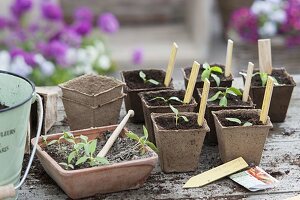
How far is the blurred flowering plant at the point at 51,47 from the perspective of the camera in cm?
305

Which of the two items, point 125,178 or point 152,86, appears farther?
point 152,86

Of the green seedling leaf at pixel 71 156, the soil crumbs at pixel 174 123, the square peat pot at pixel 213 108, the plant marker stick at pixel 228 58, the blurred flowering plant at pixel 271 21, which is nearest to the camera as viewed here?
the green seedling leaf at pixel 71 156

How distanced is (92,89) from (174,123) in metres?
0.30

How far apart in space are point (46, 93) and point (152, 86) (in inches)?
11.4

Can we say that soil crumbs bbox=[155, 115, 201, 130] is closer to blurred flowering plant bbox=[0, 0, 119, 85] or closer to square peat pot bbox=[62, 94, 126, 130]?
Result: square peat pot bbox=[62, 94, 126, 130]

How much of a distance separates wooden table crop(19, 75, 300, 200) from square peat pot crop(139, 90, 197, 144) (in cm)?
13

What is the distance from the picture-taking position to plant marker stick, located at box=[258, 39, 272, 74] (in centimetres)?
183

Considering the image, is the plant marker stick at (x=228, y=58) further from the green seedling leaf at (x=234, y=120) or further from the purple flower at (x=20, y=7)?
the purple flower at (x=20, y=7)

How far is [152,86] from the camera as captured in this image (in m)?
1.82

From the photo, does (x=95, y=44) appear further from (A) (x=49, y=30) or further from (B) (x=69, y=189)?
(B) (x=69, y=189)

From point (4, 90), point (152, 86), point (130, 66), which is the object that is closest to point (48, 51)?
point (130, 66)

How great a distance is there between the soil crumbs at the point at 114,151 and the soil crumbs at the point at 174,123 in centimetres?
8

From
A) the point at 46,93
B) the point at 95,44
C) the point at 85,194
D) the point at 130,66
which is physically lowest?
the point at 130,66

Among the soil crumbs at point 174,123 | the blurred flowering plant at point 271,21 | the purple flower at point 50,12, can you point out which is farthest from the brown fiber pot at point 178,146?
the blurred flowering plant at point 271,21
